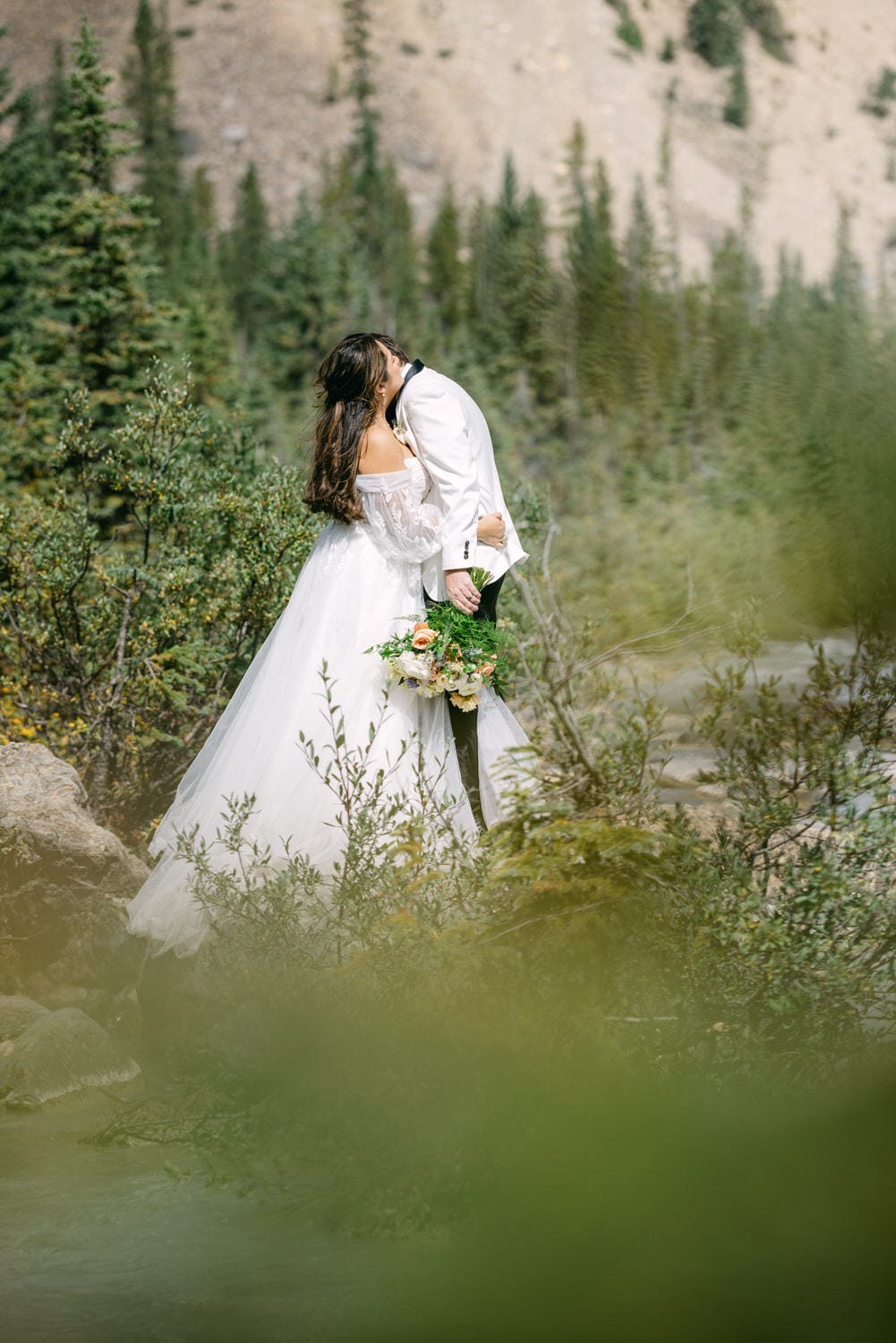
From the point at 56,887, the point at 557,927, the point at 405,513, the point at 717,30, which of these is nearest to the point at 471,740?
the point at 405,513

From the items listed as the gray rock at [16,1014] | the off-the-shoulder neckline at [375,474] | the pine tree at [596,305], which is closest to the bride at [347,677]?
the off-the-shoulder neckline at [375,474]

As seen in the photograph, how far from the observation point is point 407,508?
519 centimetres

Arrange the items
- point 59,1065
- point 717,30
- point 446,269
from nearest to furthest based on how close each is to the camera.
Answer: point 59,1065 → point 446,269 → point 717,30

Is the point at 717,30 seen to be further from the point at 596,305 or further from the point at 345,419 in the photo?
the point at 345,419

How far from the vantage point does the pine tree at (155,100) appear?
211 feet

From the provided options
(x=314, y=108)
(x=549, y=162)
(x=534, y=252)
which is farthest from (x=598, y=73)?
(x=534, y=252)

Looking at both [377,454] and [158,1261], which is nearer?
[158,1261]

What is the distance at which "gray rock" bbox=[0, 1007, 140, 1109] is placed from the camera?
471 centimetres

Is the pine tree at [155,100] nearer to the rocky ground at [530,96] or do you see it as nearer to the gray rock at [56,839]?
the rocky ground at [530,96]

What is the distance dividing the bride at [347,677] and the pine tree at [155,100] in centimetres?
5989

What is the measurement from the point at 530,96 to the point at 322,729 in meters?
92.6

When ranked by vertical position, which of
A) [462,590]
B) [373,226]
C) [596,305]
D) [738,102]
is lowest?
[462,590]

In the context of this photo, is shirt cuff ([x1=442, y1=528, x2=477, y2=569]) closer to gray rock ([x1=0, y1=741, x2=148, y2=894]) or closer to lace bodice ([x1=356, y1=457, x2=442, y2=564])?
lace bodice ([x1=356, y1=457, x2=442, y2=564])

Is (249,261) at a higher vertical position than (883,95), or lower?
lower
